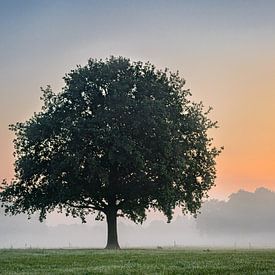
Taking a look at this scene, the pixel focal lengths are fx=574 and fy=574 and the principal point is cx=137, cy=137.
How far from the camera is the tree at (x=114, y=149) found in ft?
201

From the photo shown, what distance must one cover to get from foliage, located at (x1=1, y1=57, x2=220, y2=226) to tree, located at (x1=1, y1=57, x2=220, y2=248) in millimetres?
110

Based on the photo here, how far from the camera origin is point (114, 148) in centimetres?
5956

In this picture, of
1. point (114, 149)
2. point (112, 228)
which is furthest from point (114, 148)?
point (112, 228)

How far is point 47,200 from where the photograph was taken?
63.7 m

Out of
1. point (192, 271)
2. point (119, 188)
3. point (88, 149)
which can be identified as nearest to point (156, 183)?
point (119, 188)

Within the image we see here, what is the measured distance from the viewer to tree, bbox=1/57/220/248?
201 ft

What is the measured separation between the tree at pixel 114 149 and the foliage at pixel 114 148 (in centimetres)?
11

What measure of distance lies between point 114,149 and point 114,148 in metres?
0.11

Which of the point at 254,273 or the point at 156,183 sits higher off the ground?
the point at 156,183

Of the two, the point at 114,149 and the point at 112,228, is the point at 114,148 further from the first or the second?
the point at 112,228

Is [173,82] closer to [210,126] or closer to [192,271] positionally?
[210,126]

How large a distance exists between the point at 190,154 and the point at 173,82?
9.02m

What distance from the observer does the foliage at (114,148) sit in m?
61.2

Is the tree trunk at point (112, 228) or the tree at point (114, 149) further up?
the tree at point (114, 149)
